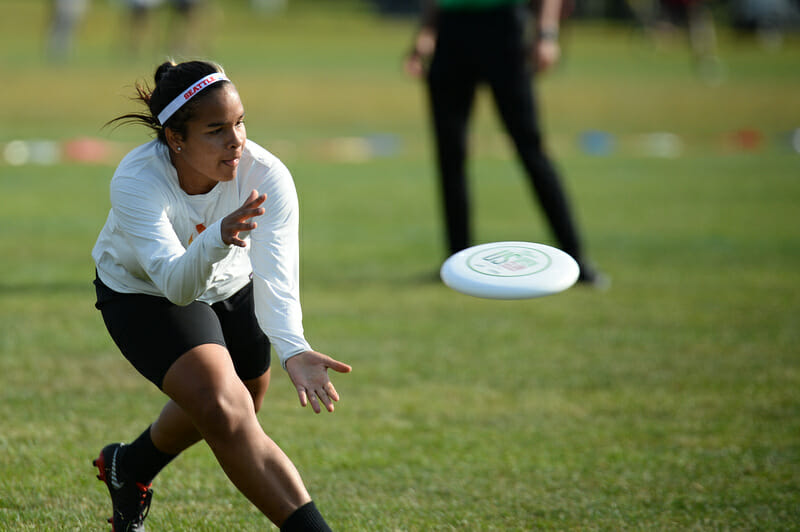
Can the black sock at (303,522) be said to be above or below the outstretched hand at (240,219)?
below

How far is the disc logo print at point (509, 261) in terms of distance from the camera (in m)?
3.07

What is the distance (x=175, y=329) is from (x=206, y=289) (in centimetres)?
15

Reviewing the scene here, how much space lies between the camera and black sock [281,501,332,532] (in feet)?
8.63

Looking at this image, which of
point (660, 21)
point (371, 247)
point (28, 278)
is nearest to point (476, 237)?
point (371, 247)

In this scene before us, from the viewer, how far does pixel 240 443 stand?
265 centimetres

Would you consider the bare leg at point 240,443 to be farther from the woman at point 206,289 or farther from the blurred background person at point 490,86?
the blurred background person at point 490,86

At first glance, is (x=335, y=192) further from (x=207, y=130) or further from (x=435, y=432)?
(x=207, y=130)

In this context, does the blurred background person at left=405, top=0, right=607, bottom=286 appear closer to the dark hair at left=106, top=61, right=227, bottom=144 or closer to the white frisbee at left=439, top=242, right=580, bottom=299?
the white frisbee at left=439, top=242, right=580, bottom=299

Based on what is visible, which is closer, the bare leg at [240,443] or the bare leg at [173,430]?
the bare leg at [240,443]

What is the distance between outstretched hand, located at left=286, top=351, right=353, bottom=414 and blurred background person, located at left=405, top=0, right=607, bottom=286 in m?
4.07

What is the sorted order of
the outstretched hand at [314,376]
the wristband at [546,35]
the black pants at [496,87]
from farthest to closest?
the wristband at [546,35]
the black pants at [496,87]
the outstretched hand at [314,376]

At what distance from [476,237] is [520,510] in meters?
5.32

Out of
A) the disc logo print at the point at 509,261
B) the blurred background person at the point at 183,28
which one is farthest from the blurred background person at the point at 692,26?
the disc logo print at the point at 509,261

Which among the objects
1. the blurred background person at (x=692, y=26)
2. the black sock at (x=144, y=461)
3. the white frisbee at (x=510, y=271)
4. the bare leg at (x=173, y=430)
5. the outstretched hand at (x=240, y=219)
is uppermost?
the outstretched hand at (x=240, y=219)
